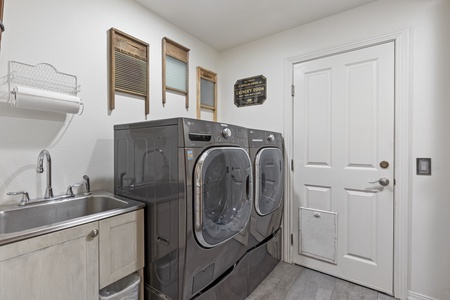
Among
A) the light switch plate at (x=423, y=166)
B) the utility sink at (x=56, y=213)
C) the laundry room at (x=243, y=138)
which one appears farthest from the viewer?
the light switch plate at (x=423, y=166)

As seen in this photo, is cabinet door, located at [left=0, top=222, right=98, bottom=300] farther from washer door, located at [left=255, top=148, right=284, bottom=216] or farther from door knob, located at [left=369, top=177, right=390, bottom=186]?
A: door knob, located at [left=369, top=177, right=390, bottom=186]

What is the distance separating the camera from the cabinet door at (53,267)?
91cm

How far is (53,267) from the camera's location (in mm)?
1025

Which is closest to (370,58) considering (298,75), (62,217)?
(298,75)

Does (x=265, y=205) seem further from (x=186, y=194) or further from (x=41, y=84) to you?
(x=41, y=84)

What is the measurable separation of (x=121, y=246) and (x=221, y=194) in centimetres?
70

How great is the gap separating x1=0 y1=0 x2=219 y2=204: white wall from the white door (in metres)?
1.75

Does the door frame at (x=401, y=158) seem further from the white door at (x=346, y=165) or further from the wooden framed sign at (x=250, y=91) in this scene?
the wooden framed sign at (x=250, y=91)

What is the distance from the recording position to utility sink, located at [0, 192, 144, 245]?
1066 mm

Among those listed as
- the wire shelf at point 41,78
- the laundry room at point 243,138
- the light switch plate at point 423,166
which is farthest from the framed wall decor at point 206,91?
the light switch plate at point 423,166

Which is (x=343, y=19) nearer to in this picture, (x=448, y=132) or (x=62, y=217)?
(x=448, y=132)

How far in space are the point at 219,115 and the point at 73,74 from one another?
1.77m

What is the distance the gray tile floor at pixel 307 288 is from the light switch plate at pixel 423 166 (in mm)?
1114

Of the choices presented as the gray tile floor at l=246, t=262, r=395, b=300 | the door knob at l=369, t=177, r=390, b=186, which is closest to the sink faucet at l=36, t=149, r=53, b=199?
the gray tile floor at l=246, t=262, r=395, b=300
